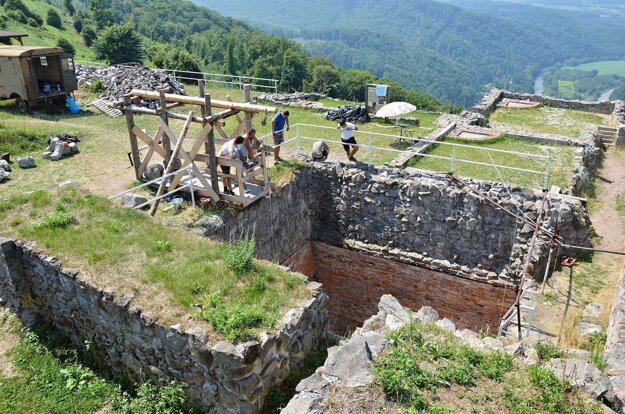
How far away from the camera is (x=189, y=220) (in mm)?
11656

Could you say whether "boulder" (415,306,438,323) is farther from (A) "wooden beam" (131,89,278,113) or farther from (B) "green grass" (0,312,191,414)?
(A) "wooden beam" (131,89,278,113)

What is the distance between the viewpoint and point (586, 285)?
11734 millimetres

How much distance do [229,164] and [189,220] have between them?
5.31 ft

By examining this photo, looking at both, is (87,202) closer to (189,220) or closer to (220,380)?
(189,220)

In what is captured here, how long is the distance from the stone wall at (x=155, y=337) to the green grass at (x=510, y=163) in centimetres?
873

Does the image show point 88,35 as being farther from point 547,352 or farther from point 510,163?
point 547,352

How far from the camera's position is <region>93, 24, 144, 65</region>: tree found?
36.1 m

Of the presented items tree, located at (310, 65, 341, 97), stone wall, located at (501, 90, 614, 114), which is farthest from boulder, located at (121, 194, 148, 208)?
tree, located at (310, 65, 341, 97)

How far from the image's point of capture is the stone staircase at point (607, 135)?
2022 cm

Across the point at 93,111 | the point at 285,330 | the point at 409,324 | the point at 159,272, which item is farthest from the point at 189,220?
the point at 93,111

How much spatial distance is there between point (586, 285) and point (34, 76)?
21.1 m

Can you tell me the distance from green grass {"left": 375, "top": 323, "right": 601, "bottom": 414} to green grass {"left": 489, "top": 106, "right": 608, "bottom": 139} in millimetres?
15988

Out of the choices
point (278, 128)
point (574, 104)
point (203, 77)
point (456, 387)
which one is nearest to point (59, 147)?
point (278, 128)

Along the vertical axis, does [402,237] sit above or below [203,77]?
below
